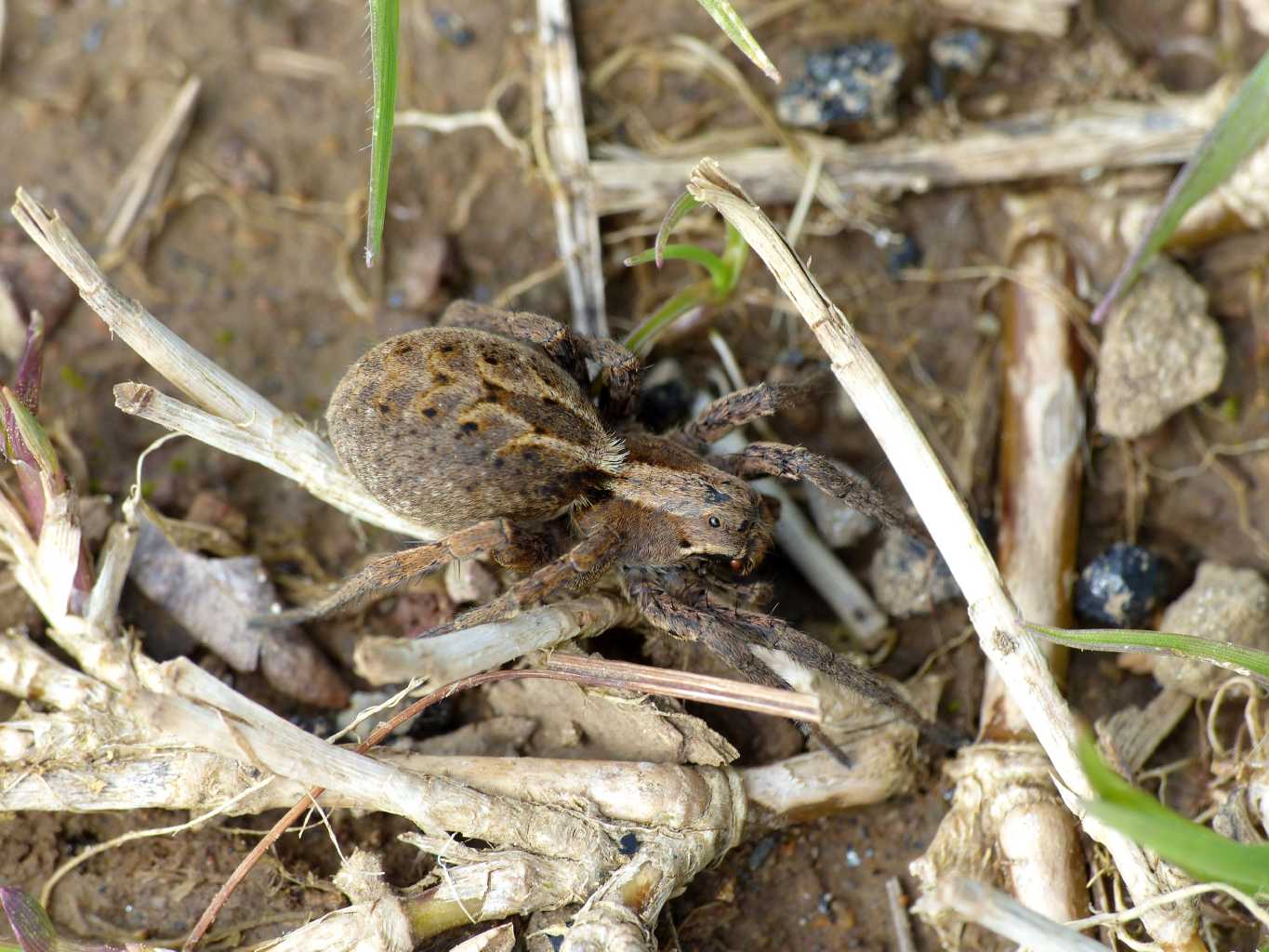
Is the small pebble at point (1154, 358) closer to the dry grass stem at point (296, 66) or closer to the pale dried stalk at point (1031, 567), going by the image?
the pale dried stalk at point (1031, 567)

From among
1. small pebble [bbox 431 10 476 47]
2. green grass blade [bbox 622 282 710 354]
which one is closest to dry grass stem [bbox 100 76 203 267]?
small pebble [bbox 431 10 476 47]

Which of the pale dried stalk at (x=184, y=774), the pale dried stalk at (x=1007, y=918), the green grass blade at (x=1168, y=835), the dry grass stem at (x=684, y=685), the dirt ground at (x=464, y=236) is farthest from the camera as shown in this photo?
the dirt ground at (x=464, y=236)

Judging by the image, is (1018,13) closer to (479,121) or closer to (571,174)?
(571,174)

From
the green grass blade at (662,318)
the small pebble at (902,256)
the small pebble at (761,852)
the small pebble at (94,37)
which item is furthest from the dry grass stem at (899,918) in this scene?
the small pebble at (94,37)

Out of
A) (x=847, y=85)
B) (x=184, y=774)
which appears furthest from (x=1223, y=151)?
(x=184, y=774)

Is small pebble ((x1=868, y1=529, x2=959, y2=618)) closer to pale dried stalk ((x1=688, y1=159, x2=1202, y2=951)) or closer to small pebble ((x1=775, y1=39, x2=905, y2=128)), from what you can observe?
pale dried stalk ((x1=688, y1=159, x2=1202, y2=951))

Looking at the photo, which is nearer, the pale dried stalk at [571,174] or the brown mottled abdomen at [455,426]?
the brown mottled abdomen at [455,426]

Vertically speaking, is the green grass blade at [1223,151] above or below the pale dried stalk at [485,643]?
above

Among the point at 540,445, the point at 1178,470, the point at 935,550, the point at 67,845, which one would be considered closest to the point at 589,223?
the point at 540,445
